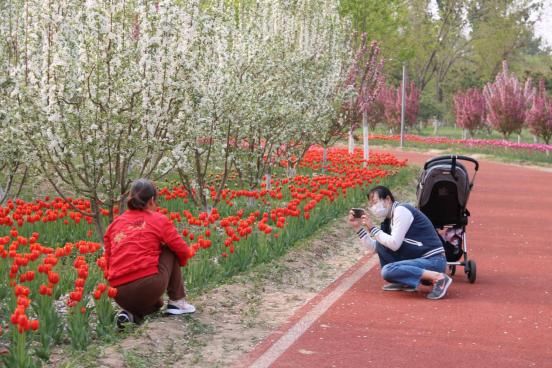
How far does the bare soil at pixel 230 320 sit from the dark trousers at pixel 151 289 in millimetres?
146

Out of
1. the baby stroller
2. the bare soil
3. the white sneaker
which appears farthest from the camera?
the baby stroller

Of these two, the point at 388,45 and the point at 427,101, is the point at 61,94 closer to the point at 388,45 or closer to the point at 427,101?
the point at 388,45

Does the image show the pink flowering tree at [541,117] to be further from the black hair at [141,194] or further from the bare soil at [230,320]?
the black hair at [141,194]

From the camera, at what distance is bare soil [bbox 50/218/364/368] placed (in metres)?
6.74

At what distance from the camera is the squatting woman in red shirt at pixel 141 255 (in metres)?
7.39

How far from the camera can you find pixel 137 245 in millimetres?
7441

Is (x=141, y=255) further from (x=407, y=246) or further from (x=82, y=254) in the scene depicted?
(x=407, y=246)

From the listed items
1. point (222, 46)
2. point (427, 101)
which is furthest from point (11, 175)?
point (427, 101)

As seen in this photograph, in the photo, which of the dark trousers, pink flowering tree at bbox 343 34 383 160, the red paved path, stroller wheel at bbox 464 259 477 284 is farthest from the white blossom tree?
pink flowering tree at bbox 343 34 383 160

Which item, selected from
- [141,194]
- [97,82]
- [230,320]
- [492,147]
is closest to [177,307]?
[230,320]

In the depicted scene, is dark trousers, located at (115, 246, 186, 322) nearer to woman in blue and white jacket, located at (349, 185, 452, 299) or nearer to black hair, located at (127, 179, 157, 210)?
black hair, located at (127, 179, 157, 210)

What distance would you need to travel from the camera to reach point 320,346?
736cm

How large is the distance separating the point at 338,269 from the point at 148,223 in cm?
435

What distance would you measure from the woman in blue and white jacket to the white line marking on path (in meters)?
0.58
